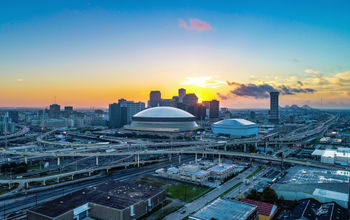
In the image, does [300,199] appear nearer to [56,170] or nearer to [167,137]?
[56,170]

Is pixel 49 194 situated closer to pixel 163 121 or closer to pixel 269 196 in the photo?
pixel 269 196

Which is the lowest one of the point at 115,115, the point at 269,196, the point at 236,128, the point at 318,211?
the point at 318,211

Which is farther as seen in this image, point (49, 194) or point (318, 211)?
point (49, 194)

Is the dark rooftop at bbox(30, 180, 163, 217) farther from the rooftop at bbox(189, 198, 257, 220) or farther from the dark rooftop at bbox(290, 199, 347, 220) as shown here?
the dark rooftop at bbox(290, 199, 347, 220)

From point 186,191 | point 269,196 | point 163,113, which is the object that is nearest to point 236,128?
point 163,113

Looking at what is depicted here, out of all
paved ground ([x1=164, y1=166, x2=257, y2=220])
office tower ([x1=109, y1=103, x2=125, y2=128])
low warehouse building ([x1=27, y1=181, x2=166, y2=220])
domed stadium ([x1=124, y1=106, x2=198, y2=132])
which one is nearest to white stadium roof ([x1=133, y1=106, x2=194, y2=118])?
domed stadium ([x1=124, y1=106, x2=198, y2=132])

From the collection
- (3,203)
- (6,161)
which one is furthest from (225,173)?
(6,161)
